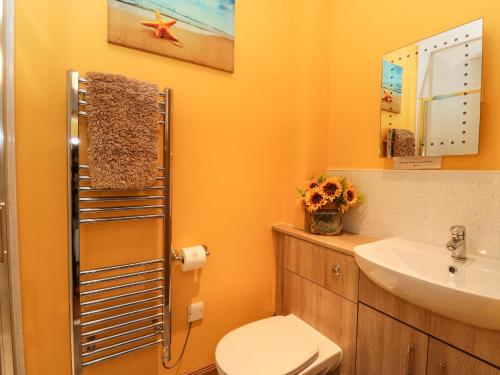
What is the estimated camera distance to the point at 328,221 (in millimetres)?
1357

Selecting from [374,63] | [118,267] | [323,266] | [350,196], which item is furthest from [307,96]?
[118,267]

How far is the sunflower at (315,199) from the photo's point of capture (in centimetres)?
131

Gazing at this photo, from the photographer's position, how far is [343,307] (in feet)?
3.80

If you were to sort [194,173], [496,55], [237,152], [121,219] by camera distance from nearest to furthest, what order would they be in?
1. [496,55]
2. [121,219]
3. [194,173]
4. [237,152]

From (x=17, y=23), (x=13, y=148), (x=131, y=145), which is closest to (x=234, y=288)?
(x=131, y=145)

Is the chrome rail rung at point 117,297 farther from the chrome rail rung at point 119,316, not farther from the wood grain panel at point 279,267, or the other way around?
the wood grain panel at point 279,267

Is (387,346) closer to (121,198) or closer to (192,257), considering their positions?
(192,257)

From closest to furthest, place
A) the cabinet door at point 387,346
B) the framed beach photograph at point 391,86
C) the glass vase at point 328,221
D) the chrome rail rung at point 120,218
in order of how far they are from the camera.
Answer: the cabinet door at point 387,346 < the chrome rail rung at point 120,218 < the framed beach photograph at point 391,86 < the glass vase at point 328,221

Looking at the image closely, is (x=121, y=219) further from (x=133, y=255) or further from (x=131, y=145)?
(x=131, y=145)

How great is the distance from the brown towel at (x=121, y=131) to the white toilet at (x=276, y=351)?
31.2 inches

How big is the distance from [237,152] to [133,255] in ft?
2.42

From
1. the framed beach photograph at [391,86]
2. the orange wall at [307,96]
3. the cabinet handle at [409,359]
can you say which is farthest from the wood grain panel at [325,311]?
the framed beach photograph at [391,86]

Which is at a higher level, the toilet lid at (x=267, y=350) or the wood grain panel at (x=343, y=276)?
the wood grain panel at (x=343, y=276)

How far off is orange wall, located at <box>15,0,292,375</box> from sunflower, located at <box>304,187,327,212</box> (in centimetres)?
30
